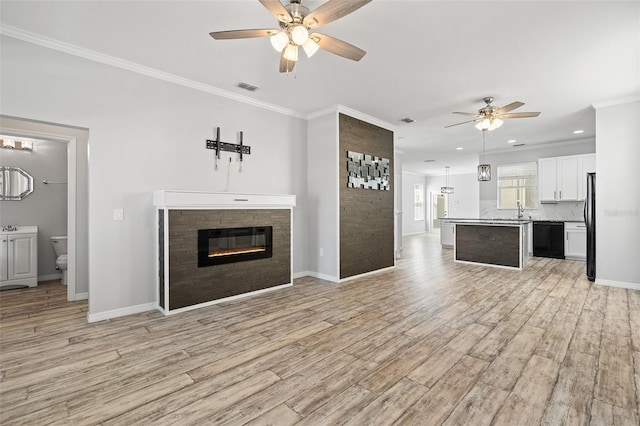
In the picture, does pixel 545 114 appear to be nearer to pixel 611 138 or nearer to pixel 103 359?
pixel 611 138

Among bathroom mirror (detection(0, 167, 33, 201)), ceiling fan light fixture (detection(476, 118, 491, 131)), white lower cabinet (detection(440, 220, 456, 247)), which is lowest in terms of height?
white lower cabinet (detection(440, 220, 456, 247))

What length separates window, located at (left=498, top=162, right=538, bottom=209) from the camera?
317 inches

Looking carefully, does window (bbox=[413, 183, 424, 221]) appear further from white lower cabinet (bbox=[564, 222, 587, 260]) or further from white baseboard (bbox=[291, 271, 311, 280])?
white baseboard (bbox=[291, 271, 311, 280])

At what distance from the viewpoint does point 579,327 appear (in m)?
3.10

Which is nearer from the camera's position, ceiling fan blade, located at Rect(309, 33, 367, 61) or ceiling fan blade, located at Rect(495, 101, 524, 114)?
ceiling fan blade, located at Rect(309, 33, 367, 61)

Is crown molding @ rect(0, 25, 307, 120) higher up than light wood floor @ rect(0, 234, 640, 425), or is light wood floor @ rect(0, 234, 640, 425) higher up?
crown molding @ rect(0, 25, 307, 120)

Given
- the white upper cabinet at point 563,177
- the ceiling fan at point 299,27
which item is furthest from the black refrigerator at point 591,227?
the ceiling fan at point 299,27

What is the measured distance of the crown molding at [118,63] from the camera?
113 inches

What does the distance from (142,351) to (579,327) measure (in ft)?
13.8

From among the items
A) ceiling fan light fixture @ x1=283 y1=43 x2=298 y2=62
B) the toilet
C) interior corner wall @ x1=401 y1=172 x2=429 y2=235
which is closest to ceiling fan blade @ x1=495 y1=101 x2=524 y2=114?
ceiling fan light fixture @ x1=283 y1=43 x2=298 y2=62

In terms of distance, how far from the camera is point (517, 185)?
27.3 feet

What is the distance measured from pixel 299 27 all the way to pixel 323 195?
10.3 feet

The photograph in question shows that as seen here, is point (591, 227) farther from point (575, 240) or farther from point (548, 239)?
point (548, 239)

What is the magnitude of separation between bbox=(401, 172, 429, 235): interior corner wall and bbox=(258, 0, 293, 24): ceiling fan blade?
460 inches
